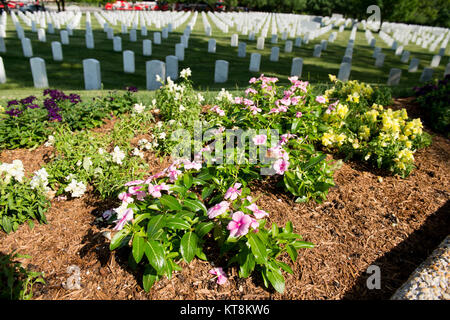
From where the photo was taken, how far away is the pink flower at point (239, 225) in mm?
1876

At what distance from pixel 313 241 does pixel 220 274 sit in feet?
2.93

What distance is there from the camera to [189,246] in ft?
6.73

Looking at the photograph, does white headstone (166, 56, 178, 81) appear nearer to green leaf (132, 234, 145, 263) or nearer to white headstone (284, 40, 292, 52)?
green leaf (132, 234, 145, 263)

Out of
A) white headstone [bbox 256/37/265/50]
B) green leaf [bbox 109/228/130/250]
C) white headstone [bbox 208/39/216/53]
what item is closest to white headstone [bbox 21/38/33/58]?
white headstone [bbox 208/39/216/53]

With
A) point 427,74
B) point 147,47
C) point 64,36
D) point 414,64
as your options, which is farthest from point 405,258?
point 64,36

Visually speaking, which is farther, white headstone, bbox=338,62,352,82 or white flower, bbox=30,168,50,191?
white headstone, bbox=338,62,352,82

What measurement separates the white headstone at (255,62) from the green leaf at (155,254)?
376 inches

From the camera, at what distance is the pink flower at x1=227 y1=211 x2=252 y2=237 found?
1.88 metres

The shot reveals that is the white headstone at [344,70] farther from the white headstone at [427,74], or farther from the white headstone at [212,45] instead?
the white headstone at [212,45]

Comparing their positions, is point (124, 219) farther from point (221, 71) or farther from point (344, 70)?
point (344, 70)

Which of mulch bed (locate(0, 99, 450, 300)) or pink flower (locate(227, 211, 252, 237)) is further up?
pink flower (locate(227, 211, 252, 237))

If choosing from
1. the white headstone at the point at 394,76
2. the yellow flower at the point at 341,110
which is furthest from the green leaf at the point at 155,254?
the white headstone at the point at 394,76

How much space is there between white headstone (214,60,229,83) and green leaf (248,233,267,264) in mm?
7406
